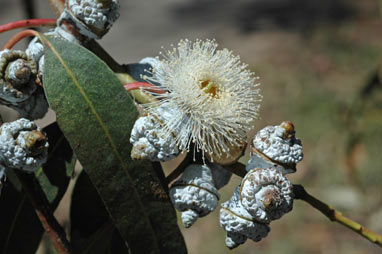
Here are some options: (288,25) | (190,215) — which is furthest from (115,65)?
(288,25)

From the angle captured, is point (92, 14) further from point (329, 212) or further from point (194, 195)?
point (329, 212)

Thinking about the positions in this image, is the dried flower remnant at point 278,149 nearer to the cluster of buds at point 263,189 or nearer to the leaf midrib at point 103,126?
the cluster of buds at point 263,189

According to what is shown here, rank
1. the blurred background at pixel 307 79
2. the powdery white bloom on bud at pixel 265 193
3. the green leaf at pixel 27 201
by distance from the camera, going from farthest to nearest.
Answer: the blurred background at pixel 307 79 < the green leaf at pixel 27 201 < the powdery white bloom on bud at pixel 265 193

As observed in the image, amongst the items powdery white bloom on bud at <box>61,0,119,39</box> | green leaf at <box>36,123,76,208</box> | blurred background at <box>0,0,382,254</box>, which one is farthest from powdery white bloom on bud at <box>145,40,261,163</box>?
blurred background at <box>0,0,382,254</box>

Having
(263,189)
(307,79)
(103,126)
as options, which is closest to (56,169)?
(103,126)

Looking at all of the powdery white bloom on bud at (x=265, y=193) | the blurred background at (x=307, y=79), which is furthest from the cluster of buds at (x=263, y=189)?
the blurred background at (x=307, y=79)

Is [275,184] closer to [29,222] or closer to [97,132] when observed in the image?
[97,132]
